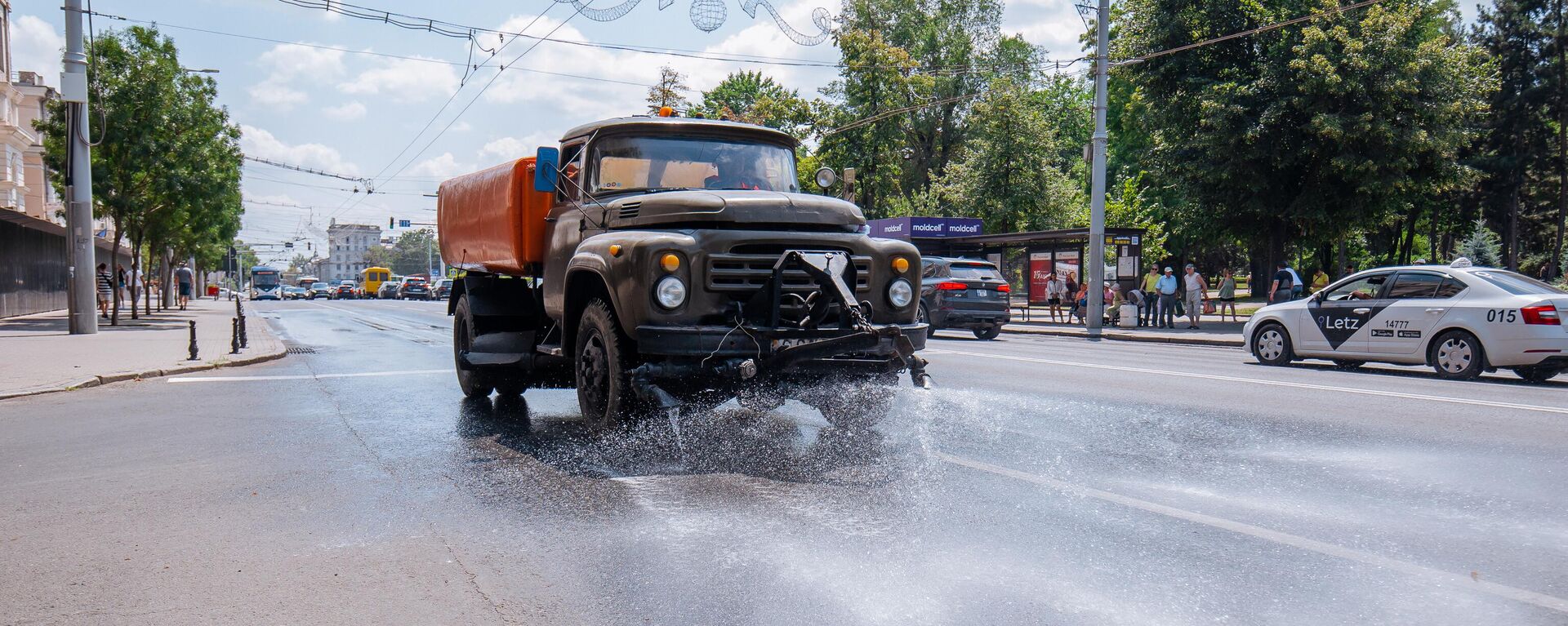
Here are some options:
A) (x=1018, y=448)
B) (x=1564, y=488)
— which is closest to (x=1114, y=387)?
(x=1018, y=448)

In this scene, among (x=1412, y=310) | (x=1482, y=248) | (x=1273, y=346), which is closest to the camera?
(x=1412, y=310)

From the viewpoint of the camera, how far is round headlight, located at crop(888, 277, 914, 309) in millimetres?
6941

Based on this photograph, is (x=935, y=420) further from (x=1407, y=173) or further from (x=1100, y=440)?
(x=1407, y=173)

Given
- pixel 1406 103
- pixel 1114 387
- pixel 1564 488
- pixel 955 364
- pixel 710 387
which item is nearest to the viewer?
pixel 1564 488

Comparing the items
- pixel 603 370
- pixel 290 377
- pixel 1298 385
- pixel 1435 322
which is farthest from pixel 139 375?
pixel 1435 322

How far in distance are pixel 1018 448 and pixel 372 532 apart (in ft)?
13.1

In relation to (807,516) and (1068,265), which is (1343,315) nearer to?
(807,516)

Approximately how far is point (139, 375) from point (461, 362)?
559 cm

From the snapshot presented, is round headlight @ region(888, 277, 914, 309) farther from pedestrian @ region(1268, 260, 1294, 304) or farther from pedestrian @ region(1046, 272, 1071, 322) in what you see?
pedestrian @ region(1046, 272, 1071, 322)

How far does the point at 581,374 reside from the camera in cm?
729

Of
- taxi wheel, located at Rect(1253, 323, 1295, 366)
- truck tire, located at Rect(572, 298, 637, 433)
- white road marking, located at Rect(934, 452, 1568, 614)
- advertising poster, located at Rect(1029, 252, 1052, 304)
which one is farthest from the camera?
advertising poster, located at Rect(1029, 252, 1052, 304)

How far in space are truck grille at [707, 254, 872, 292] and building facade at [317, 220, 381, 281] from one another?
18037 centimetres

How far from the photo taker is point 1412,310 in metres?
12.6

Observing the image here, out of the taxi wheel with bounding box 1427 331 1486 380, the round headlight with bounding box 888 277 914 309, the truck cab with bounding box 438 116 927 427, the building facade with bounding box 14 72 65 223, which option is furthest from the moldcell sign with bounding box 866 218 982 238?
the building facade with bounding box 14 72 65 223
